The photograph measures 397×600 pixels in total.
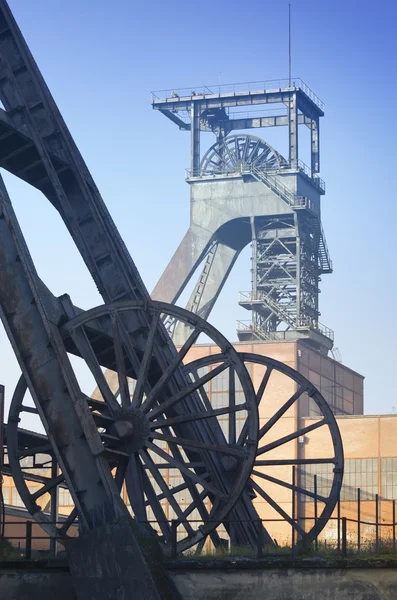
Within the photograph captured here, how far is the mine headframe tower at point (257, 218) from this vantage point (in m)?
83.4

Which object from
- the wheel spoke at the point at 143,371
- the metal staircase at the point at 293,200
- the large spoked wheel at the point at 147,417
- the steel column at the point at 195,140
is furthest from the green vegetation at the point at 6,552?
the steel column at the point at 195,140

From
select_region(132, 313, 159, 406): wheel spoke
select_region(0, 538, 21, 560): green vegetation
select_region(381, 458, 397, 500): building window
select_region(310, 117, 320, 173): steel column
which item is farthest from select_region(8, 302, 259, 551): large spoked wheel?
select_region(310, 117, 320, 173): steel column

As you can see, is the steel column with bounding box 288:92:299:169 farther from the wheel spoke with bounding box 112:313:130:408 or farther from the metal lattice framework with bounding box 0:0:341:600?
the wheel spoke with bounding box 112:313:130:408

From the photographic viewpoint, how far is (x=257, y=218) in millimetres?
84625

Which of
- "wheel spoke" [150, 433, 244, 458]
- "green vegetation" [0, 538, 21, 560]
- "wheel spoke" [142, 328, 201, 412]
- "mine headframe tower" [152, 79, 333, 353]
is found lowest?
"green vegetation" [0, 538, 21, 560]

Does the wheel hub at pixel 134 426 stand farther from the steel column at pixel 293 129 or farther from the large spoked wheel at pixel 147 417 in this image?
the steel column at pixel 293 129

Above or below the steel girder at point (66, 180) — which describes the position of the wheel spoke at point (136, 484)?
below

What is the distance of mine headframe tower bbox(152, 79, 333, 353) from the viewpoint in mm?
83375

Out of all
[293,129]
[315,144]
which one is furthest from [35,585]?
[315,144]

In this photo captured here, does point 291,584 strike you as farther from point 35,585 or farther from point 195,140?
point 195,140

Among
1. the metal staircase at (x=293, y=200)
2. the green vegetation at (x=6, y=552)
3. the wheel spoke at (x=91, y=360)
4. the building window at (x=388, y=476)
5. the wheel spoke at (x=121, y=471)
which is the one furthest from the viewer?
the metal staircase at (x=293, y=200)

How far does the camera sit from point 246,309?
84250 millimetres

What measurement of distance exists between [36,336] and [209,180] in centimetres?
6854

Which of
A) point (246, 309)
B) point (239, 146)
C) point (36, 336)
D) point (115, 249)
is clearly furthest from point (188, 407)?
point (239, 146)
